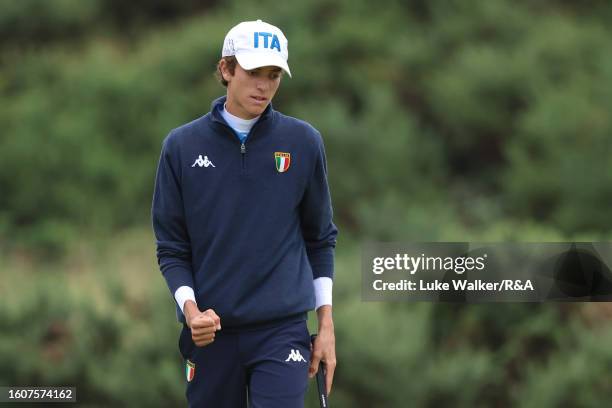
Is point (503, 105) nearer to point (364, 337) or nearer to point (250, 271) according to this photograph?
point (364, 337)

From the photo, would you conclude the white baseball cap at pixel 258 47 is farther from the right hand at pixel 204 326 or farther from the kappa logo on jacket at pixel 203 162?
the right hand at pixel 204 326

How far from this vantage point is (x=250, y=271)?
335 centimetres

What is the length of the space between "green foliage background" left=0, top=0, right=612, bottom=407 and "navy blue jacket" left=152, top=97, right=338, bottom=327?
4731 millimetres

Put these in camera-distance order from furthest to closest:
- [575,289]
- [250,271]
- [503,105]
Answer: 1. [503,105]
2. [575,289]
3. [250,271]

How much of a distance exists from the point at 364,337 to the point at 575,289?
1541mm

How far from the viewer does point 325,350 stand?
11.4 ft

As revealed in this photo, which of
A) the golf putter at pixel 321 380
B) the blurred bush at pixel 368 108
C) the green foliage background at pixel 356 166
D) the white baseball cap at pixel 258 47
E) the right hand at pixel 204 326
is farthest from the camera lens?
the blurred bush at pixel 368 108

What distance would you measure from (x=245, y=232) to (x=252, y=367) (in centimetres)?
41

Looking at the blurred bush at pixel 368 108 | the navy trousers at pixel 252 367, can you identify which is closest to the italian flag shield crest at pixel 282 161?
Answer: the navy trousers at pixel 252 367

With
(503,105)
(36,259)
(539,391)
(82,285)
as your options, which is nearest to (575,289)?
(539,391)

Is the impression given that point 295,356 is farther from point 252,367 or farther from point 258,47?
point 258,47

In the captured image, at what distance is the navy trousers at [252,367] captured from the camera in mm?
3330

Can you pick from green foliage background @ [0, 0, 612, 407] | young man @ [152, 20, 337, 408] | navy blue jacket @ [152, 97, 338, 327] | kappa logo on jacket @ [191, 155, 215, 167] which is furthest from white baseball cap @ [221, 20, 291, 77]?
green foliage background @ [0, 0, 612, 407]

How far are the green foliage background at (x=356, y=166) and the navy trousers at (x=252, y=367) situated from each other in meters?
4.66
